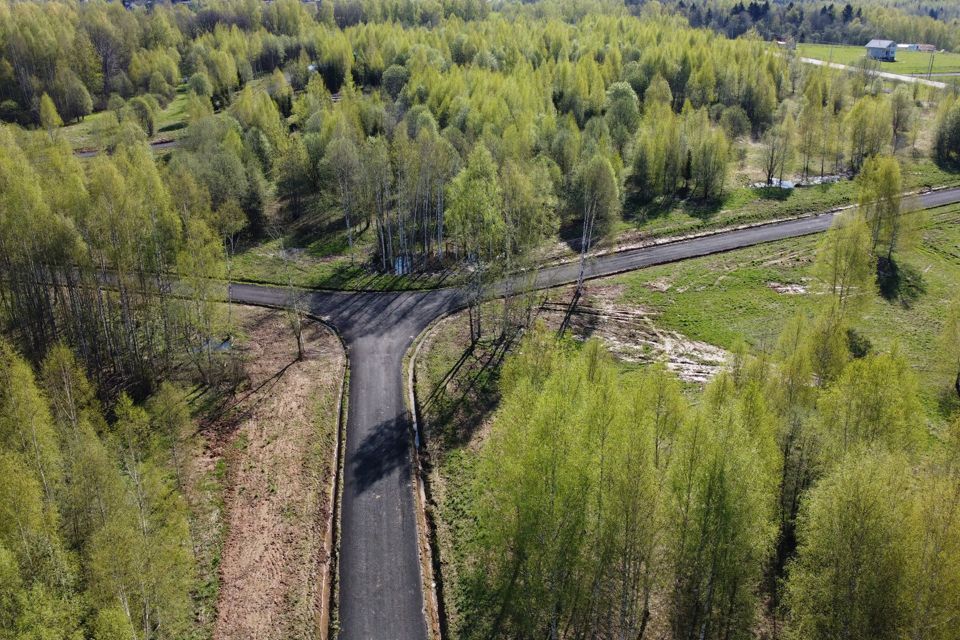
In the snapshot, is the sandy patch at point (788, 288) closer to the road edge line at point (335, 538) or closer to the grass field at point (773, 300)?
the grass field at point (773, 300)

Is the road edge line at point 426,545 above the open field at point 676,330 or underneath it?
underneath

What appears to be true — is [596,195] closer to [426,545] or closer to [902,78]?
[426,545]

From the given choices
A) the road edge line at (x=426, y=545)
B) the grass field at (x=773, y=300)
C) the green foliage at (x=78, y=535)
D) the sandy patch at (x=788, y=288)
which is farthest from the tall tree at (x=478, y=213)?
the green foliage at (x=78, y=535)

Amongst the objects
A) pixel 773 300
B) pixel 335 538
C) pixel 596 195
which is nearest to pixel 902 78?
pixel 773 300

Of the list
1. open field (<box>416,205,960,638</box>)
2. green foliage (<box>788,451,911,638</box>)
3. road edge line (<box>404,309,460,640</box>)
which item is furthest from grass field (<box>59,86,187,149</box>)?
green foliage (<box>788,451,911,638</box>)

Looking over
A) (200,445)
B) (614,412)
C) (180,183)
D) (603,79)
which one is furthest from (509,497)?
(603,79)

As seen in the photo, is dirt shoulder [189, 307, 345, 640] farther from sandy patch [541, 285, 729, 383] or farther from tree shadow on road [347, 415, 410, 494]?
sandy patch [541, 285, 729, 383]
